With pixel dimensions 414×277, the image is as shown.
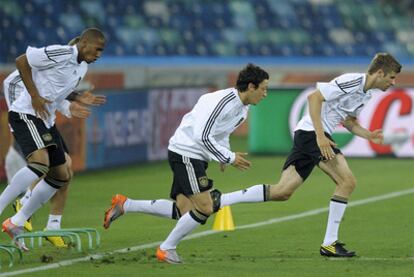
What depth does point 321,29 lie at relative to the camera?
34344 millimetres

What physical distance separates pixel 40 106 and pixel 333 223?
114 inches

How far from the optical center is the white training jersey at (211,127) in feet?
33.3

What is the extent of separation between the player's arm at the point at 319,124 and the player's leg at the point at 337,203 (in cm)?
22

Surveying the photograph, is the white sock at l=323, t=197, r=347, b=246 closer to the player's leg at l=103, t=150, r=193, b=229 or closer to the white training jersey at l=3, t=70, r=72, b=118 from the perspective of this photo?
the player's leg at l=103, t=150, r=193, b=229

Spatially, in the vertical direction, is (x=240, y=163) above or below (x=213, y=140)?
below

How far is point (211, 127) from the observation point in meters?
10.2

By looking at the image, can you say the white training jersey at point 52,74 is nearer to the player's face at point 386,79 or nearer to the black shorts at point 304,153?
the black shorts at point 304,153

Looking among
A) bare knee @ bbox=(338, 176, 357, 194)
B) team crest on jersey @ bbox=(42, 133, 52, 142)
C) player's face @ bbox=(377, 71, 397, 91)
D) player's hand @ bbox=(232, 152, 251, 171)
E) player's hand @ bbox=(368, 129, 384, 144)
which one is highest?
player's face @ bbox=(377, 71, 397, 91)

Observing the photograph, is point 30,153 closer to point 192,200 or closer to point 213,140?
point 192,200

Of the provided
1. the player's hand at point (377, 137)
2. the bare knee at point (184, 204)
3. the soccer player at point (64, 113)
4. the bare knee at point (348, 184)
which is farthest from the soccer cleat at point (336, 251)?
the soccer player at point (64, 113)

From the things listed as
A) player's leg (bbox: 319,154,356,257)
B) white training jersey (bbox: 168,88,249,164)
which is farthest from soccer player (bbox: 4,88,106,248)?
player's leg (bbox: 319,154,356,257)

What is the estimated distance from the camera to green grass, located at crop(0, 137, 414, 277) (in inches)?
397

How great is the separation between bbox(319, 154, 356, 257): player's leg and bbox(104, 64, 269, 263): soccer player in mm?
1193

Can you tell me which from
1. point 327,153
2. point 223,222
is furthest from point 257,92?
point 223,222
